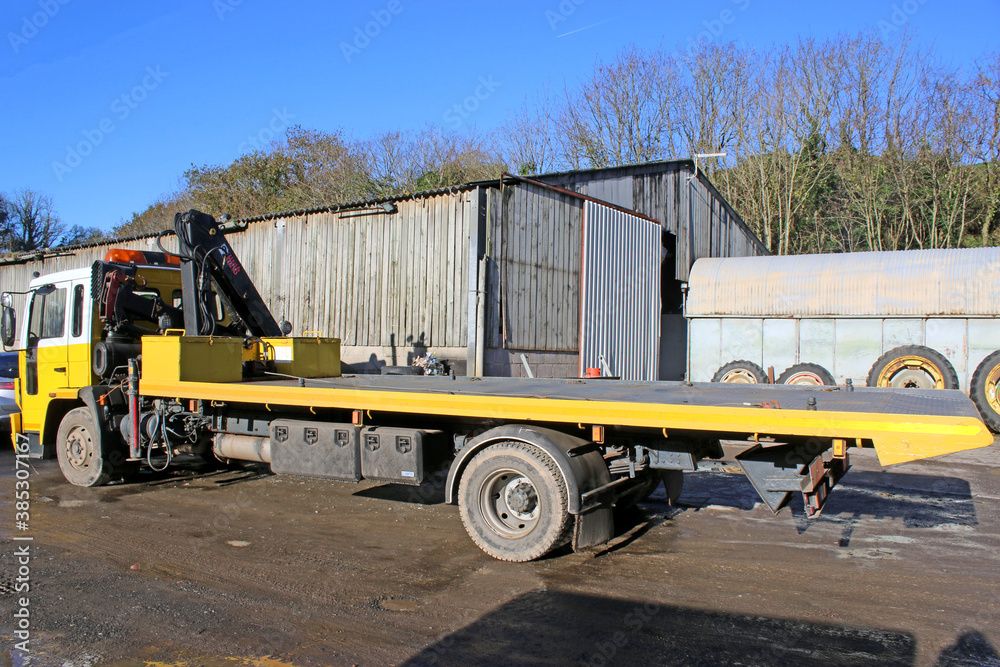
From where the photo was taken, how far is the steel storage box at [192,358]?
753 cm

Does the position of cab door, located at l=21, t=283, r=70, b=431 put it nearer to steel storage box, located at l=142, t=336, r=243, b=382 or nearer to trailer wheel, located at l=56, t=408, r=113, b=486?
trailer wheel, located at l=56, t=408, r=113, b=486

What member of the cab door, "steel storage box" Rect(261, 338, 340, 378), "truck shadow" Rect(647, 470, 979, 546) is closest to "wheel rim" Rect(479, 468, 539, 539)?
"truck shadow" Rect(647, 470, 979, 546)

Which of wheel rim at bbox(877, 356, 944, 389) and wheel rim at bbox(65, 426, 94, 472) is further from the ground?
wheel rim at bbox(877, 356, 944, 389)

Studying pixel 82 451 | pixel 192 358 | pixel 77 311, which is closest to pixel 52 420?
pixel 82 451

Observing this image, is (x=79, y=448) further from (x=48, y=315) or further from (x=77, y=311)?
(x=48, y=315)

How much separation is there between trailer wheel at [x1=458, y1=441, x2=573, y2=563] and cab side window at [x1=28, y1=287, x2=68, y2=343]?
644 cm

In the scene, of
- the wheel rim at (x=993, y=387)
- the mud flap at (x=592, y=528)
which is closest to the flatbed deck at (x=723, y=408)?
the mud flap at (x=592, y=528)

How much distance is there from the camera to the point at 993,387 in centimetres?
1383

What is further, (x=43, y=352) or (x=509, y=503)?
(x=43, y=352)

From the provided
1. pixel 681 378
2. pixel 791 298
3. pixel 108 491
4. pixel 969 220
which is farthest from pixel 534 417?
pixel 969 220

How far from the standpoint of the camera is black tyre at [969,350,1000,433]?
44.7 ft

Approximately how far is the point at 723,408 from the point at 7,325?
28.9ft

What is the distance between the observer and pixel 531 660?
12.6 feet

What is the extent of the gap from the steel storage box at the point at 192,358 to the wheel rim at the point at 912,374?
12760mm
